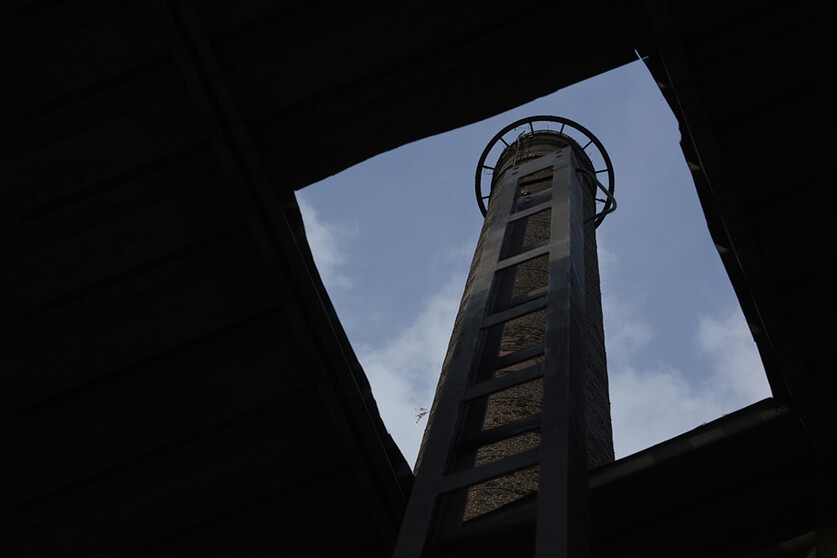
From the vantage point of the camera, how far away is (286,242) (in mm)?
5242

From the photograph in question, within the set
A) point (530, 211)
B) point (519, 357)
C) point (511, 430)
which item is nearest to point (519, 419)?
point (519, 357)

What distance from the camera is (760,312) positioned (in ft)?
17.1

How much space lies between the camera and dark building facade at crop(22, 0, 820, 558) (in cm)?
505

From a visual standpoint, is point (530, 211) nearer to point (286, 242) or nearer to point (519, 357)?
point (286, 242)

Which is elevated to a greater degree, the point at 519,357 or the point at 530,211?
the point at 530,211

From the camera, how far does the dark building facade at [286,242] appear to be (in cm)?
505

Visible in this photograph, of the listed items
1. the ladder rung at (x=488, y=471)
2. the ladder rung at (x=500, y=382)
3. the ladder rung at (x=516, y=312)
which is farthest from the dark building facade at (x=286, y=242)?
the ladder rung at (x=488, y=471)

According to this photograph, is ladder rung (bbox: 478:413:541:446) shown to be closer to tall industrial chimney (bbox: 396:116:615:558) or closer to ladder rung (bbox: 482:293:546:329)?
tall industrial chimney (bbox: 396:116:615:558)

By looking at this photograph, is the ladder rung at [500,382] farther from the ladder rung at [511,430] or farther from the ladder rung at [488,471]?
the ladder rung at [488,471]

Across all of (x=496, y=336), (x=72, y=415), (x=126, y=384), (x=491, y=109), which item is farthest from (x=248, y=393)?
(x=491, y=109)

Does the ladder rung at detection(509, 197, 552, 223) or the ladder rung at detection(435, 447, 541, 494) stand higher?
the ladder rung at detection(509, 197, 552, 223)

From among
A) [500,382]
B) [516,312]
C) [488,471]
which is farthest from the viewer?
[516,312]

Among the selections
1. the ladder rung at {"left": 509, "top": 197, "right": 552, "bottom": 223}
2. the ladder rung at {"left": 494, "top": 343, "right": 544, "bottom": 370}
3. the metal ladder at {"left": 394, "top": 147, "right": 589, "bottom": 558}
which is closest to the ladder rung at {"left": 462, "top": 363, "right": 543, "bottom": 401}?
the metal ladder at {"left": 394, "top": 147, "right": 589, "bottom": 558}

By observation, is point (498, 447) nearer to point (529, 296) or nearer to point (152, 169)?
point (529, 296)
